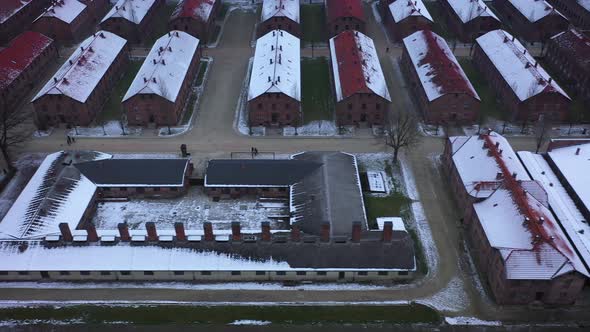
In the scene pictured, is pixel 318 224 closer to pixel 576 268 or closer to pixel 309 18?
A: pixel 576 268

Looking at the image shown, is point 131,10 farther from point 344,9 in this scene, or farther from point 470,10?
point 470,10

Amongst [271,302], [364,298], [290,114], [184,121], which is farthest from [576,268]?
[184,121]

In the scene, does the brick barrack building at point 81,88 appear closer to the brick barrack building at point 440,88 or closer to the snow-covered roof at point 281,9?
the snow-covered roof at point 281,9

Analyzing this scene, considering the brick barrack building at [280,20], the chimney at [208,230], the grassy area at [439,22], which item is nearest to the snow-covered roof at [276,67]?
the brick barrack building at [280,20]

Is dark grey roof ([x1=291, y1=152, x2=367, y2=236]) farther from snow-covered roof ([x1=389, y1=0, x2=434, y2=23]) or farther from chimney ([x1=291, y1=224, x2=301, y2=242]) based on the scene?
snow-covered roof ([x1=389, y1=0, x2=434, y2=23])

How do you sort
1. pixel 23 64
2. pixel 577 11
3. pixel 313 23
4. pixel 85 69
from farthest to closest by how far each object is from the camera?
pixel 313 23 < pixel 577 11 < pixel 23 64 < pixel 85 69

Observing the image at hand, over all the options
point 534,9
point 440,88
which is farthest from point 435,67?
point 534,9
